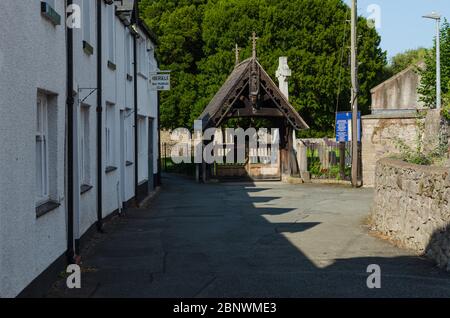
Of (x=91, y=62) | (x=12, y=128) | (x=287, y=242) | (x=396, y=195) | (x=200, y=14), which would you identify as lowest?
(x=287, y=242)

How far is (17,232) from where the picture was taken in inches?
285

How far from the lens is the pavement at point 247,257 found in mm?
8648

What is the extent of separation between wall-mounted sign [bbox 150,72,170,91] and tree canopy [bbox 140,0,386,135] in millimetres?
21787

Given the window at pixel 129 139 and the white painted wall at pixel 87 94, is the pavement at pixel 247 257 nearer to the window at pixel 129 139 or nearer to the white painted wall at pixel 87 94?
the white painted wall at pixel 87 94

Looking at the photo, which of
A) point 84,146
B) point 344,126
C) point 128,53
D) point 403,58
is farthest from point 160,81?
point 403,58

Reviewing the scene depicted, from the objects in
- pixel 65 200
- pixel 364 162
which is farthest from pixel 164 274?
pixel 364 162

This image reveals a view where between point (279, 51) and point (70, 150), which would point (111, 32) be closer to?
point (70, 150)

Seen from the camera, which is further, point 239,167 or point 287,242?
point 239,167

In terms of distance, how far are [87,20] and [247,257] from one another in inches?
211

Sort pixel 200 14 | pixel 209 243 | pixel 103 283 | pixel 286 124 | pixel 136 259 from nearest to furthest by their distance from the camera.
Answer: pixel 103 283 < pixel 136 259 < pixel 209 243 < pixel 286 124 < pixel 200 14

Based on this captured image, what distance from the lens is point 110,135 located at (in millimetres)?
16938
